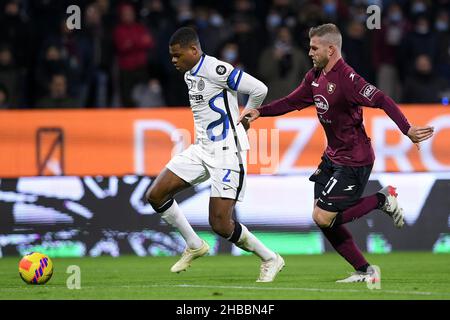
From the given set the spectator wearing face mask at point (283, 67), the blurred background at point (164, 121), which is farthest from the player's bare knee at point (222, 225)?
the spectator wearing face mask at point (283, 67)

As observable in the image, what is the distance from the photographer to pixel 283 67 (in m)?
16.1

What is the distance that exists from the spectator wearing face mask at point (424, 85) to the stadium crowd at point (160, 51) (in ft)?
0.05

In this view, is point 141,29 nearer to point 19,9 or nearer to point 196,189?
point 19,9

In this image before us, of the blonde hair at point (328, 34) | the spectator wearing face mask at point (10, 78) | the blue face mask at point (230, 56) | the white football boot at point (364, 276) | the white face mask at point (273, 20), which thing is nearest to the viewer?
the blonde hair at point (328, 34)

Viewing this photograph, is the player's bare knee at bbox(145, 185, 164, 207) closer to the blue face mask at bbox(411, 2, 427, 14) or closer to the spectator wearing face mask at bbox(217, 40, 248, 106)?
the spectator wearing face mask at bbox(217, 40, 248, 106)

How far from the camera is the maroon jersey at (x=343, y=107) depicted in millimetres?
9297

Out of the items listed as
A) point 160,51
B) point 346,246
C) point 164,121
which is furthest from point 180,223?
point 160,51

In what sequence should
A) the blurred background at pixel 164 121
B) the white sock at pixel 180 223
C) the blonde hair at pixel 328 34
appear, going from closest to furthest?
the blonde hair at pixel 328 34 → the white sock at pixel 180 223 → the blurred background at pixel 164 121

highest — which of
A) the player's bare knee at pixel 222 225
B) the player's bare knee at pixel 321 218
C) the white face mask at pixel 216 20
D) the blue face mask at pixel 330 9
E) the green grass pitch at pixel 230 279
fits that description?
the blue face mask at pixel 330 9

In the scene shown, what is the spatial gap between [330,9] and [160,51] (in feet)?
9.01

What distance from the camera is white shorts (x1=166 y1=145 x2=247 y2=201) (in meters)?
9.72

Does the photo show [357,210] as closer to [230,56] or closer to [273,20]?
[230,56]

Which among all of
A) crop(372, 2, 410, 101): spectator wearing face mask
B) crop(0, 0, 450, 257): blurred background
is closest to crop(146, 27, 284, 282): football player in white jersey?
crop(0, 0, 450, 257): blurred background

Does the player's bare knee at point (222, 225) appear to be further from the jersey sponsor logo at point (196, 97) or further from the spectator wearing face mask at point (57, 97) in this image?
the spectator wearing face mask at point (57, 97)
